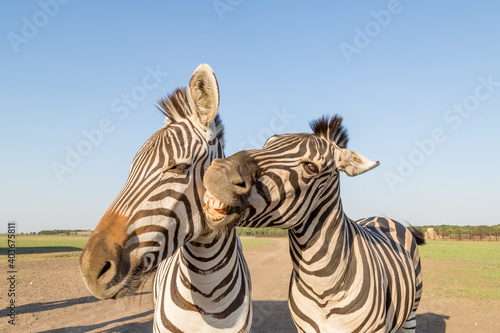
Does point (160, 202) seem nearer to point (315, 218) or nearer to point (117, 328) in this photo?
point (315, 218)

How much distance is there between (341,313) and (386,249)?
140 cm

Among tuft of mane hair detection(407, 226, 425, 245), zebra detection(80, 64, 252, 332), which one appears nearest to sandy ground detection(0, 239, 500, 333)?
tuft of mane hair detection(407, 226, 425, 245)

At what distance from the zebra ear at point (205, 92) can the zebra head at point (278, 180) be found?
0.56m

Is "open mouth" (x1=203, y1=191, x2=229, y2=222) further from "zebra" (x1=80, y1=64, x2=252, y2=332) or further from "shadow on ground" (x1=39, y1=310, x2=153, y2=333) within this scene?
"shadow on ground" (x1=39, y1=310, x2=153, y2=333)

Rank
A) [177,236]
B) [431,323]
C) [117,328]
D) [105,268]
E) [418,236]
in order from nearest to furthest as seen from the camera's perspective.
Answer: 1. [105,268]
2. [177,236]
3. [418,236]
4. [117,328]
5. [431,323]

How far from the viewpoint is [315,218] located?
296 centimetres

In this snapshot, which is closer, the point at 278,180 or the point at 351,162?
the point at 278,180

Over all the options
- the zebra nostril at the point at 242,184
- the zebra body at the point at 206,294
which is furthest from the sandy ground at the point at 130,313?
the zebra nostril at the point at 242,184

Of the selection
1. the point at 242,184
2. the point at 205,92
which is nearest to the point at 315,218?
the point at 242,184

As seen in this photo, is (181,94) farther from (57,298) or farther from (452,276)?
(452,276)

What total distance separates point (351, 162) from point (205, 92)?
1.45 metres

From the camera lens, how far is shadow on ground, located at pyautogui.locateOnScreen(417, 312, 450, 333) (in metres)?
8.88

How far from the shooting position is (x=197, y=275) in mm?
3217

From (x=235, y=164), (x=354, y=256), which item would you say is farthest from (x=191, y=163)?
(x=354, y=256)
